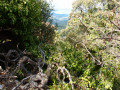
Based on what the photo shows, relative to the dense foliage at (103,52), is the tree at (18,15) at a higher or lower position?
higher

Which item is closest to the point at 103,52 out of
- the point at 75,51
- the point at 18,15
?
the point at 75,51

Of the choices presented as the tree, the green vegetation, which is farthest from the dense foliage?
the tree

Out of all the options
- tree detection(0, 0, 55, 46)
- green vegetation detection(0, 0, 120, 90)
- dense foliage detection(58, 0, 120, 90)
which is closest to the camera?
dense foliage detection(58, 0, 120, 90)

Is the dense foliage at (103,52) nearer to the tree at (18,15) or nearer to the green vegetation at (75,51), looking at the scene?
the green vegetation at (75,51)

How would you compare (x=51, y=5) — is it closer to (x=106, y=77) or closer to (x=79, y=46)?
(x=79, y=46)

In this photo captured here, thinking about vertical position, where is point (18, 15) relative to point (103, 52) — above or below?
above

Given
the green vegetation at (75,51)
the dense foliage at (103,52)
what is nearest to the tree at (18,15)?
the green vegetation at (75,51)

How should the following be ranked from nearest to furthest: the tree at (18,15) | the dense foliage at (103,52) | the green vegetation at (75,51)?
the dense foliage at (103,52) → the green vegetation at (75,51) → the tree at (18,15)

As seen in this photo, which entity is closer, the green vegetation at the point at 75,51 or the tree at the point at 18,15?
the green vegetation at the point at 75,51

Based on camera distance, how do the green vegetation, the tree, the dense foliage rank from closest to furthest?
1. the dense foliage
2. the green vegetation
3. the tree

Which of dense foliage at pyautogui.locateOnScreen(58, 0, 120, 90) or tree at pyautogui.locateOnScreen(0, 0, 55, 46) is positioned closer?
dense foliage at pyautogui.locateOnScreen(58, 0, 120, 90)

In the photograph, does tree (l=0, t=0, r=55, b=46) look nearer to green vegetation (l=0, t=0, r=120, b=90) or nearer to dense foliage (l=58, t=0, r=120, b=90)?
green vegetation (l=0, t=0, r=120, b=90)

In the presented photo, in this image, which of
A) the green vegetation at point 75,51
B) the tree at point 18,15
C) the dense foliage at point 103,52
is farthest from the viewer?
the tree at point 18,15

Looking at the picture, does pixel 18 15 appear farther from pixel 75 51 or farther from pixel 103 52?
pixel 103 52
